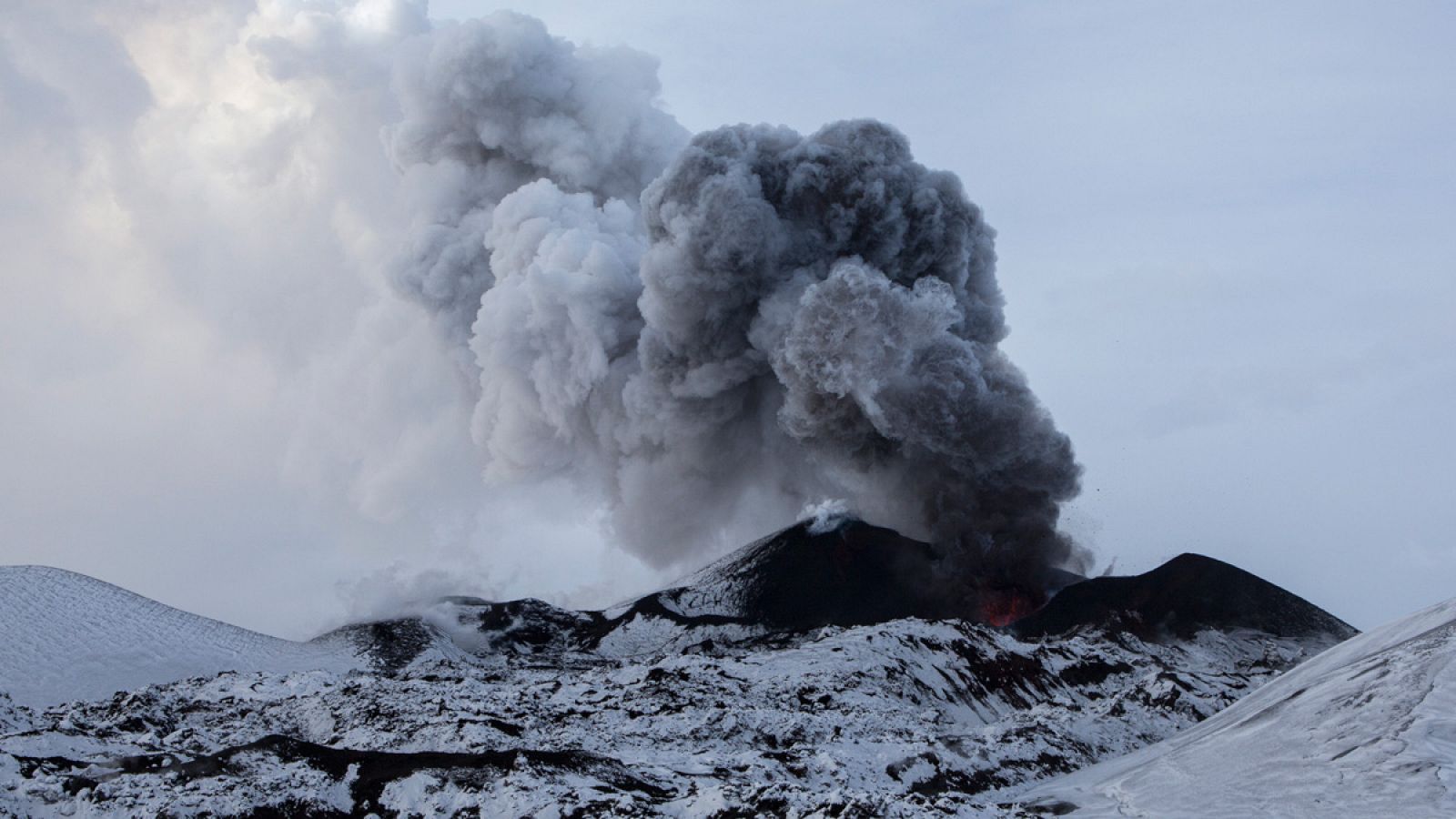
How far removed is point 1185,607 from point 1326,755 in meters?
36.3

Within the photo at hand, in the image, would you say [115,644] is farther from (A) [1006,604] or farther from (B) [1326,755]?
(B) [1326,755]

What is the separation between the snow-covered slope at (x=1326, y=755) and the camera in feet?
83.1

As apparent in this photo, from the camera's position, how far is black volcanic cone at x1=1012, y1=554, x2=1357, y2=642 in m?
61.3

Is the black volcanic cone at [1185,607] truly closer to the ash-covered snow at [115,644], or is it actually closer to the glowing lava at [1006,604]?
the glowing lava at [1006,604]

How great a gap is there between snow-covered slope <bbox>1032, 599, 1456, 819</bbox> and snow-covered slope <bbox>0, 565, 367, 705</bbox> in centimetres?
3277

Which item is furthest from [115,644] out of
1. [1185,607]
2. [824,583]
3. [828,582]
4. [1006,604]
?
[1185,607]

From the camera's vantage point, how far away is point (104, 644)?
5131 cm

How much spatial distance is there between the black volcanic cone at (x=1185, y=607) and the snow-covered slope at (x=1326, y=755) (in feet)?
84.7

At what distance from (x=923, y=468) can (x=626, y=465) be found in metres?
16.0

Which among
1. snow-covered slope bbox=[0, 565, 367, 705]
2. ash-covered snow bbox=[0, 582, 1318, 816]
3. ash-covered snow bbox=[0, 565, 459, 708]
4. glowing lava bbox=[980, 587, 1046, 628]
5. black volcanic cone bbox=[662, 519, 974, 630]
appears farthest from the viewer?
glowing lava bbox=[980, 587, 1046, 628]

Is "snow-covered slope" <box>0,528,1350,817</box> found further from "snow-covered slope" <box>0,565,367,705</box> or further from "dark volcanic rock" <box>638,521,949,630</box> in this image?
"snow-covered slope" <box>0,565,367,705</box>

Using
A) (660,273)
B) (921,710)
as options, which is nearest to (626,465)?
(660,273)

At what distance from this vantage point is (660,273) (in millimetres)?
66812

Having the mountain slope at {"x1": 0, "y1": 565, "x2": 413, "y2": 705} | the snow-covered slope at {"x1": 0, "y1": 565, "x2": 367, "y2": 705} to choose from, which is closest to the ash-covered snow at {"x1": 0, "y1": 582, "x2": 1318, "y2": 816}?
the mountain slope at {"x1": 0, "y1": 565, "x2": 413, "y2": 705}
